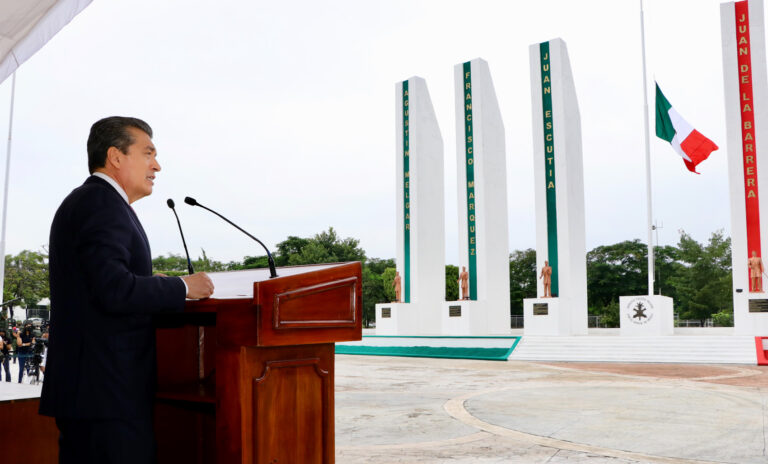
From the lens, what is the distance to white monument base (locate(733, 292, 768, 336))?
15.4 meters

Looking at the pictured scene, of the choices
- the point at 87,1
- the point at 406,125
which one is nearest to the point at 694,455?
the point at 87,1

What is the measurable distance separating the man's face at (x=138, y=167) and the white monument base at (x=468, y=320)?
725 inches

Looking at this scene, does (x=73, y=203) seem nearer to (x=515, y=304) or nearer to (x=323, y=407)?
(x=323, y=407)

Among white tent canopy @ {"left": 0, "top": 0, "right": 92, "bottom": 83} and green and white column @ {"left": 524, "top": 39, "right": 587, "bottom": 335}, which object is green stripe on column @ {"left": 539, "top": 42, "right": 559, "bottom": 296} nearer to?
green and white column @ {"left": 524, "top": 39, "right": 587, "bottom": 335}

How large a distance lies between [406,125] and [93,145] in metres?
21.9

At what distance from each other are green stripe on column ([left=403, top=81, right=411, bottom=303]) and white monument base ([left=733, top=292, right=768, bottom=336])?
10.5 m

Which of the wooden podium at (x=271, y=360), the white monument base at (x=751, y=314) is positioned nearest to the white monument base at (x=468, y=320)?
the white monument base at (x=751, y=314)

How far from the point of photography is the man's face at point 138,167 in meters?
1.95

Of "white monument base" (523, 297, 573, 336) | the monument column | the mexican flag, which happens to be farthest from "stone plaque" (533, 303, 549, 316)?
the mexican flag

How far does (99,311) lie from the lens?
175cm

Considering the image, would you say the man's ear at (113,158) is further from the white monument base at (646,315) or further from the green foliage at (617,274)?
the green foliage at (617,274)

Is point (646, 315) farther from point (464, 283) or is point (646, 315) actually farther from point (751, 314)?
point (464, 283)

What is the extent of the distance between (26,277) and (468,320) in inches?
1092

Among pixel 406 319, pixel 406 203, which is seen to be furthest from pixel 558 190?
pixel 406 319
